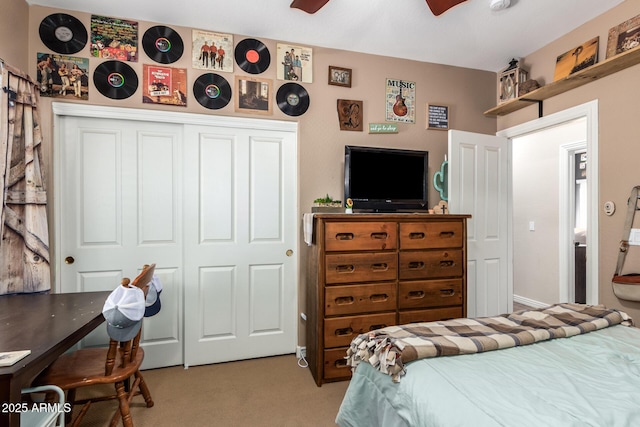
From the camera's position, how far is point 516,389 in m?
1.01

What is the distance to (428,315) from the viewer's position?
8.42ft

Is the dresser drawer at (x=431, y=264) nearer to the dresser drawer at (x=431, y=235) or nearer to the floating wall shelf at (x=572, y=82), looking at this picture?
the dresser drawer at (x=431, y=235)

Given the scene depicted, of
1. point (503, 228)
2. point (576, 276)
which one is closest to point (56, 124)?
Result: point (503, 228)

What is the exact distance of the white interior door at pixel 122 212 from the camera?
8.00 feet

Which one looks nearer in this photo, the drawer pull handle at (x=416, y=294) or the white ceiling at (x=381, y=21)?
the white ceiling at (x=381, y=21)

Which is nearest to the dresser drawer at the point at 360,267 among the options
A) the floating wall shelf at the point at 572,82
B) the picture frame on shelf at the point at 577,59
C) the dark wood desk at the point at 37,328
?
the dark wood desk at the point at 37,328

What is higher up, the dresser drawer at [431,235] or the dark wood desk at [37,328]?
the dresser drawer at [431,235]

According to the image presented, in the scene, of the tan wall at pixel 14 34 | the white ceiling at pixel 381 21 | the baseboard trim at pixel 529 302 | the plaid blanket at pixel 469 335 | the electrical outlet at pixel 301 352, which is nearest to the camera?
the plaid blanket at pixel 469 335

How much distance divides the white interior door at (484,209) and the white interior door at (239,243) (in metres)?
1.56

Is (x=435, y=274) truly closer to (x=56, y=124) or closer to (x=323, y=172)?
→ (x=323, y=172)

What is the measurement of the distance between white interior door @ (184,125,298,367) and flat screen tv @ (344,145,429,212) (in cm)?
52

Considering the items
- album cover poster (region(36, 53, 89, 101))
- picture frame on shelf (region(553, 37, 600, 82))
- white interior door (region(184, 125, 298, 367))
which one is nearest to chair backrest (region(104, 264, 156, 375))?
white interior door (region(184, 125, 298, 367))

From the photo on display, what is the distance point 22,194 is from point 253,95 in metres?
1.74

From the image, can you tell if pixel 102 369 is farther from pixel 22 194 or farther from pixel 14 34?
pixel 14 34
